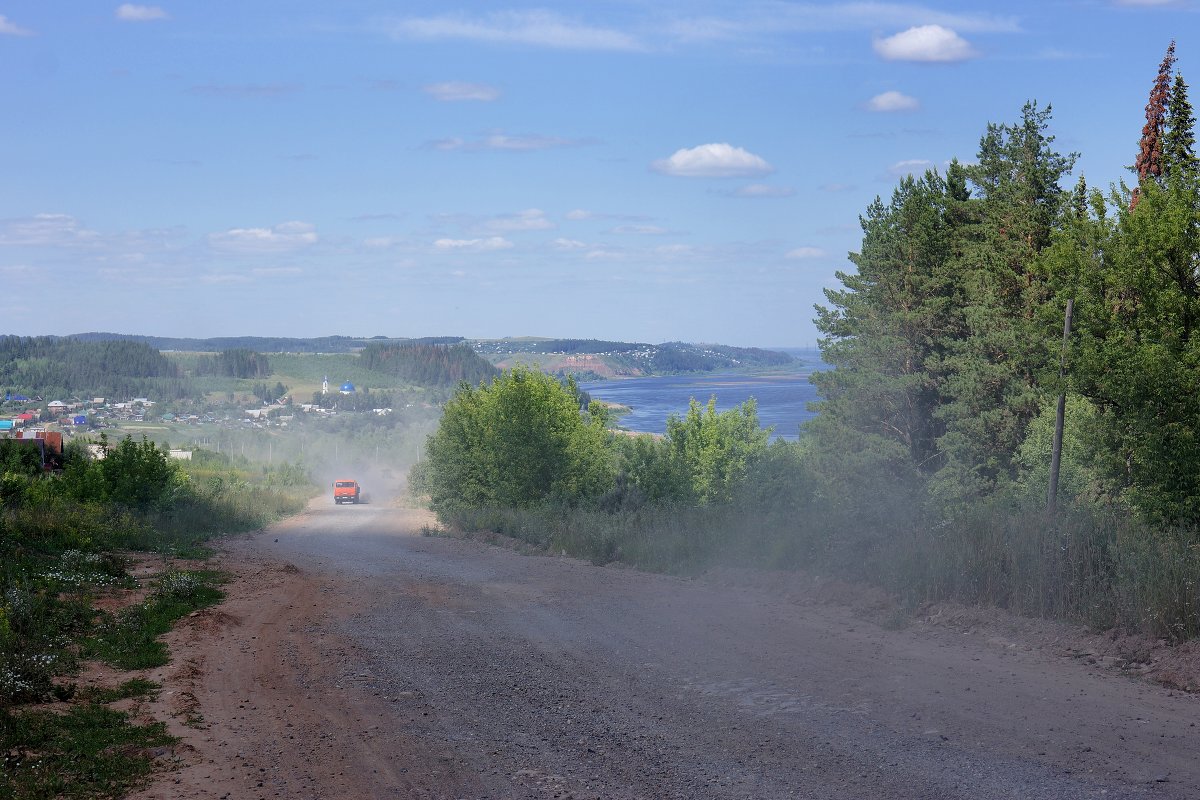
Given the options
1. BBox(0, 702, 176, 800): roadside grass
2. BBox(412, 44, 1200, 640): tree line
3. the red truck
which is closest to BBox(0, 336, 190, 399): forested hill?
the red truck

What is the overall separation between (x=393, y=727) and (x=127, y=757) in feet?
6.26

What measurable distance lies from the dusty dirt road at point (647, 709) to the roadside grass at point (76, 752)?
10.7 inches

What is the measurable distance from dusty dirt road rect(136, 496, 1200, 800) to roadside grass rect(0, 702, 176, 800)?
0.27 metres

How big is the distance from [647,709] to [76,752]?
4299 mm

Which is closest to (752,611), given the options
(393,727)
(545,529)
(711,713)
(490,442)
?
(711,713)

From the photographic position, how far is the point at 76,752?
7.15m

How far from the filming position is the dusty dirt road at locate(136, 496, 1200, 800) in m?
6.63

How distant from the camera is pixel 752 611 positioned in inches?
508

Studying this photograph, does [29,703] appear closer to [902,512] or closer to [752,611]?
[752,611]

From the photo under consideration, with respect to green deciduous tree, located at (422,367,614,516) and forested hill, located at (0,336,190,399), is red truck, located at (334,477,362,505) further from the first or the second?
forested hill, located at (0,336,190,399)

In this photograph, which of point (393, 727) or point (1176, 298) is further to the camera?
point (1176, 298)

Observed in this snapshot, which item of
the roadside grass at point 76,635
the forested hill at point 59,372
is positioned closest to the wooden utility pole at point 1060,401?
the roadside grass at point 76,635

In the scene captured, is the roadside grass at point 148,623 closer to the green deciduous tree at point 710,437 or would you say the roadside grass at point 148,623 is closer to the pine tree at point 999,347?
the pine tree at point 999,347

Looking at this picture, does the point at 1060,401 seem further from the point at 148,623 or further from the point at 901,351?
the point at 901,351
